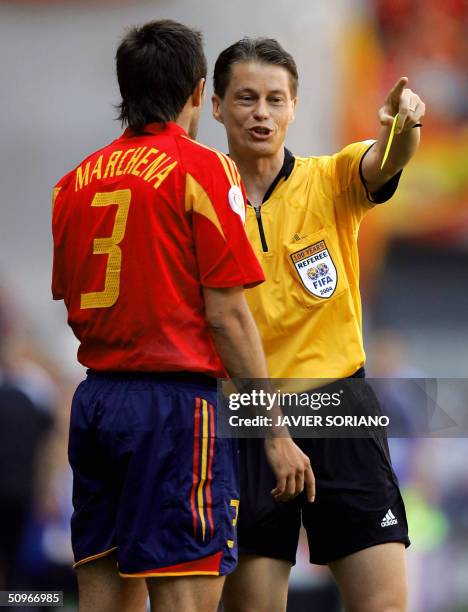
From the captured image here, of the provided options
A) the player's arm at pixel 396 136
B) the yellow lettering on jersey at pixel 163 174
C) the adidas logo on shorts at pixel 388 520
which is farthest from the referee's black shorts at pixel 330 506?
the yellow lettering on jersey at pixel 163 174

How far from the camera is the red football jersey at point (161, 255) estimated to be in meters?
3.13

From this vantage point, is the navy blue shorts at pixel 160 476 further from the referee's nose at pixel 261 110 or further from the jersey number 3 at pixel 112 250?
the referee's nose at pixel 261 110

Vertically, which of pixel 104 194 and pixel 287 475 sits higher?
pixel 104 194

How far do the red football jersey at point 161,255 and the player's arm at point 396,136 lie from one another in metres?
0.62

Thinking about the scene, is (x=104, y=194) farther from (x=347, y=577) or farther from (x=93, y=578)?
(x=347, y=577)

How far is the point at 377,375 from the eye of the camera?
757cm

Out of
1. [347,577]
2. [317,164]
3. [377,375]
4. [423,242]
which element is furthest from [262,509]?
[423,242]

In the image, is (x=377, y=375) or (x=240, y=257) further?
(x=377, y=375)

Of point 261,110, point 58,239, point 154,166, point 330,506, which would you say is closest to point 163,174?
point 154,166

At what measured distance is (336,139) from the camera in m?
8.22

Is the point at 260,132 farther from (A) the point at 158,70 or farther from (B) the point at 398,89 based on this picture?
(A) the point at 158,70

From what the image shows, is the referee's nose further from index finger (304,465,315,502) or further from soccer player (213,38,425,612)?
index finger (304,465,315,502)

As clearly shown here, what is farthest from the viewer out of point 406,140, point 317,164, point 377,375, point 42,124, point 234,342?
point 42,124

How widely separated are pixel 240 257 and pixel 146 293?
0.90ft
